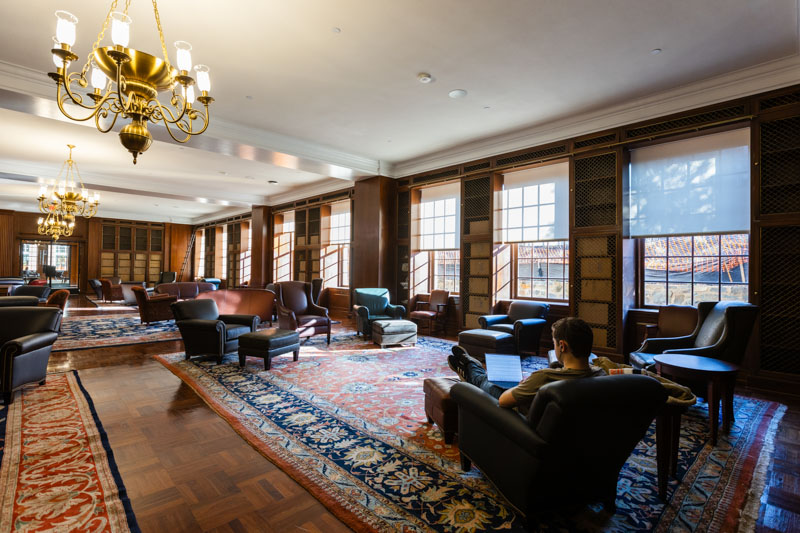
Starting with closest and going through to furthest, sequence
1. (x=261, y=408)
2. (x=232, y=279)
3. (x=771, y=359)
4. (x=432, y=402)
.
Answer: (x=432, y=402) → (x=261, y=408) → (x=771, y=359) → (x=232, y=279)

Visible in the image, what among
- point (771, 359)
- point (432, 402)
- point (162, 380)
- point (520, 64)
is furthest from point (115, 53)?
point (771, 359)

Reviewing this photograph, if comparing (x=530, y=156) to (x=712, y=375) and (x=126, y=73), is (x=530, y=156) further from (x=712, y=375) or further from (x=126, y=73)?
(x=126, y=73)

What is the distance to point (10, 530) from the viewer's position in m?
1.87

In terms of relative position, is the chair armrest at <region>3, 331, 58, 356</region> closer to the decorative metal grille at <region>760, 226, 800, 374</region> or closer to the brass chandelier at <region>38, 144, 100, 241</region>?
the brass chandelier at <region>38, 144, 100, 241</region>

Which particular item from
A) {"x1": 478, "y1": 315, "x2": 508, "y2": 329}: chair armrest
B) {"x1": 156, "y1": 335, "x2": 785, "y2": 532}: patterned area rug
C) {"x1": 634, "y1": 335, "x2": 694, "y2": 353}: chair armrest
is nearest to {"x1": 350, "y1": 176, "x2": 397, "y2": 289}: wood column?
{"x1": 478, "y1": 315, "x2": 508, "y2": 329}: chair armrest

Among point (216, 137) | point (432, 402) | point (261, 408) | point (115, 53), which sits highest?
point (216, 137)

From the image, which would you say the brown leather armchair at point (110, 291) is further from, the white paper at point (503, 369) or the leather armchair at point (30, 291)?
the white paper at point (503, 369)

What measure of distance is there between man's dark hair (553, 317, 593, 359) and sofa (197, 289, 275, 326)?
6.35 metres

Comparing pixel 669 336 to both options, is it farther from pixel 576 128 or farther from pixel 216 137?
pixel 216 137

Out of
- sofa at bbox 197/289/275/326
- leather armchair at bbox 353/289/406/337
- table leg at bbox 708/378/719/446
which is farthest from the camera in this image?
sofa at bbox 197/289/275/326

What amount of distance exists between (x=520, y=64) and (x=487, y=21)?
0.91m

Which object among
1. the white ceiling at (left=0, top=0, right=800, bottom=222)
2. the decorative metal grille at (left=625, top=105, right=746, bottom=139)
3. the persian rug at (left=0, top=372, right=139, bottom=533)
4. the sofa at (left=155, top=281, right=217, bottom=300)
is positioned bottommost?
the persian rug at (left=0, top=372, right=139, bottom=533)

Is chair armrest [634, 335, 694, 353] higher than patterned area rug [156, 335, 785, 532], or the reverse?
chair armrest [634, 335, 694, 353]

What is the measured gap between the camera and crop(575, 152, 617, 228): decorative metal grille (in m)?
5.56
